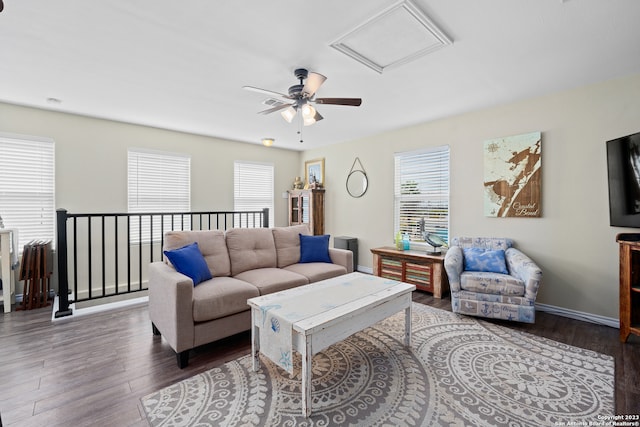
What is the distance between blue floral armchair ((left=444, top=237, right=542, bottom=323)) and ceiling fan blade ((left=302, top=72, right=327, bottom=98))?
7.69 ft

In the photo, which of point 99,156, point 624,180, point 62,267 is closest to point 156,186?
point 99,156

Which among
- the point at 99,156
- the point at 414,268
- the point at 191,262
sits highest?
the point at 99,156

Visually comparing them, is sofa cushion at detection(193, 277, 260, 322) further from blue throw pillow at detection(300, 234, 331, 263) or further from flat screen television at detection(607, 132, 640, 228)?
flat screen television at detection(607, 132, 640, 228)

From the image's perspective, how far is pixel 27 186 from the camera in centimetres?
370

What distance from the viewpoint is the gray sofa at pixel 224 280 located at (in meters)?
2.24

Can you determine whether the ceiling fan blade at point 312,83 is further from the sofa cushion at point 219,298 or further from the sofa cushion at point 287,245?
the sofa cushion at point 219,298

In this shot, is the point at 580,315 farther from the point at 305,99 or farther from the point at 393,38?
the point at 305,99

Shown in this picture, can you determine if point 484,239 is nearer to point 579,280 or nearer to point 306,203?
point 579,280

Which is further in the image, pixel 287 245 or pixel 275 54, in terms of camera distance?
pixel 287 245

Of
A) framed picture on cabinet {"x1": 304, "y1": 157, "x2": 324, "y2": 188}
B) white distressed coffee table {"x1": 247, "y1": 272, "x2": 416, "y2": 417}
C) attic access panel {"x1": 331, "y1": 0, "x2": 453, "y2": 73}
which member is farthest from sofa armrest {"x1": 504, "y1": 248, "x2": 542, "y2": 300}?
framed picture on cabinet {"x1": 304, "y1": 157, "x2": 324, "y2": 188}

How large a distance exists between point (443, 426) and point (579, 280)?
2.68m

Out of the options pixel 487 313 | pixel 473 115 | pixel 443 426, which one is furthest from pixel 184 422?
pixel 473 115

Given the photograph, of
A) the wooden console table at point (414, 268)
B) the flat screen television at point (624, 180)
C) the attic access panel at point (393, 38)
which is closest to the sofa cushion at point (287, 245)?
the wooden console table at point (414, 268)

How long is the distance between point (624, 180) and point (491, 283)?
4.95ft
